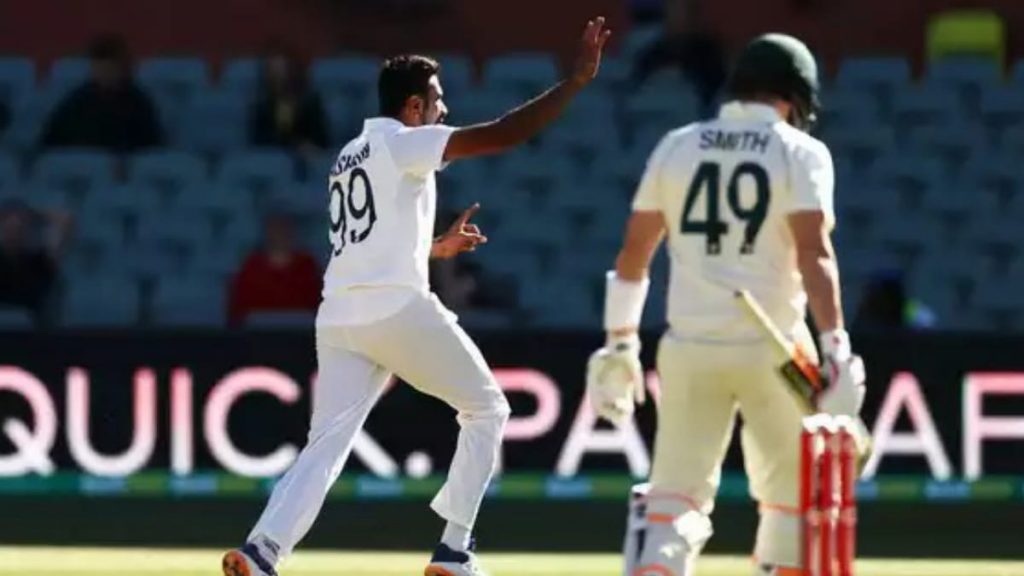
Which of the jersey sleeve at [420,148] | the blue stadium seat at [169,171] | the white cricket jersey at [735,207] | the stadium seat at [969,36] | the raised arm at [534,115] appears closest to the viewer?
the white cricket jersey at [735,207]

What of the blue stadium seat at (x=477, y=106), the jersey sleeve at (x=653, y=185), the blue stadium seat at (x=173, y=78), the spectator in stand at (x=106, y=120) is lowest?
the jersey sleeve at (x=653, y=185)

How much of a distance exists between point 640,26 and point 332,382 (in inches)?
363

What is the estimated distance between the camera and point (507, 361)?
543 inches

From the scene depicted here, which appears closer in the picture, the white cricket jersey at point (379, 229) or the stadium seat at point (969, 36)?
the white cricket jersey at point (379, 229)

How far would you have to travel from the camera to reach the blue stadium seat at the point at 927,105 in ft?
55.9

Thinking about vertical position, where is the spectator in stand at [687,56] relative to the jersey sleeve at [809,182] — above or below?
above

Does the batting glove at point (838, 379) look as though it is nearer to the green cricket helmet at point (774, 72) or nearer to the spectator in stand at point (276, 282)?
the green cricket helmet at point (774, 72)

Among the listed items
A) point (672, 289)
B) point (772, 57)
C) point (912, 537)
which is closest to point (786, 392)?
point (672, 289)

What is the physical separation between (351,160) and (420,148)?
0.30 metres

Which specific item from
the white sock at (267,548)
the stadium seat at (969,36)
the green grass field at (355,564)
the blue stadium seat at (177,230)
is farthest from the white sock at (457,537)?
the stadium seat at (969,36)

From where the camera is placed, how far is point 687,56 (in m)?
17.2

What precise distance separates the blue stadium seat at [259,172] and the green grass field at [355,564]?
4832 mm

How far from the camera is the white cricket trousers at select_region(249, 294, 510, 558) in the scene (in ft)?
30.5

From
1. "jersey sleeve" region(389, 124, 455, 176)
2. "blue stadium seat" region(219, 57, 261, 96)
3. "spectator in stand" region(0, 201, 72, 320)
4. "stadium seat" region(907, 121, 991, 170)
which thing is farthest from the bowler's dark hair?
"blue stadium seat" region(219, 57, 261, 96)
